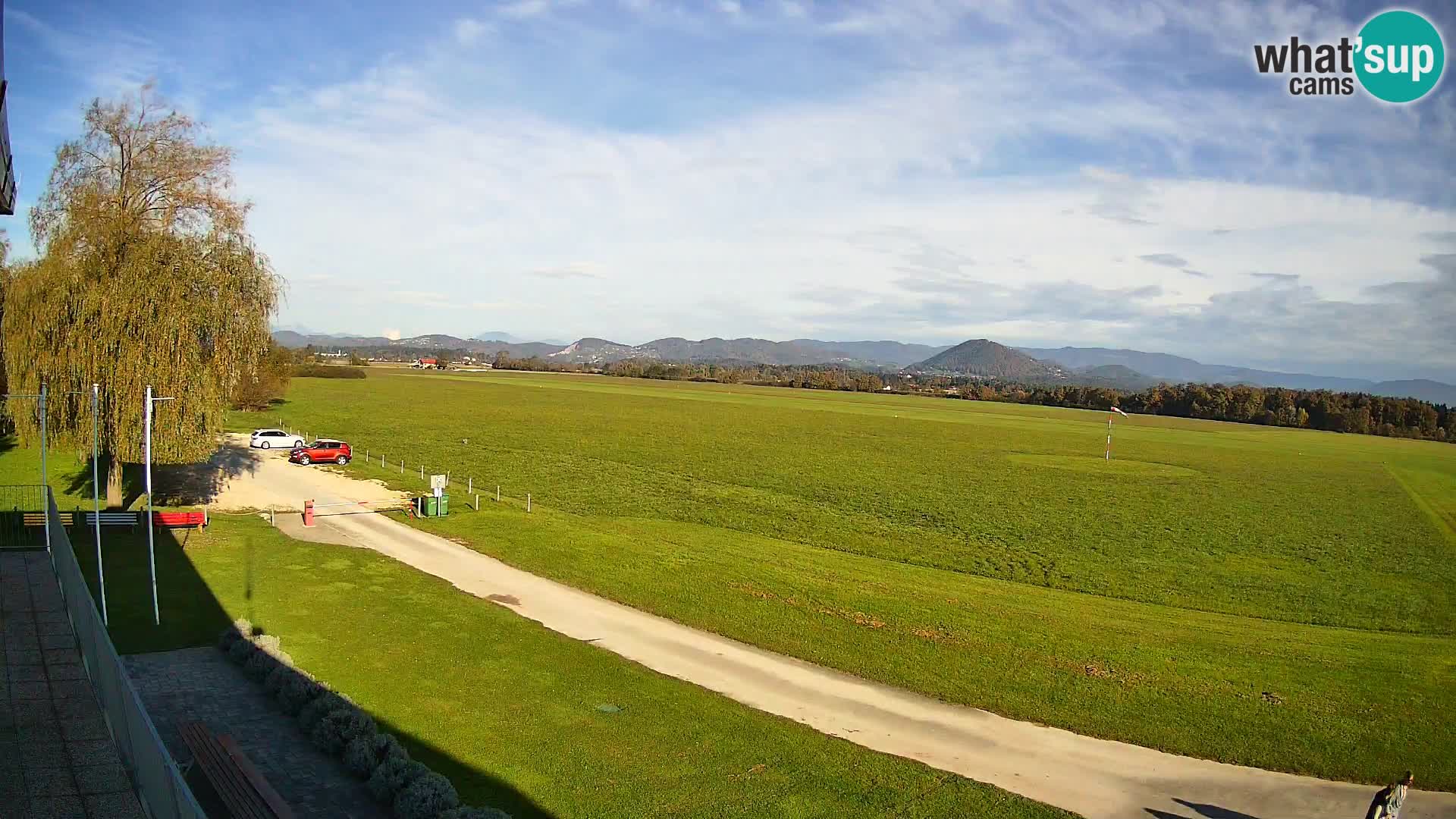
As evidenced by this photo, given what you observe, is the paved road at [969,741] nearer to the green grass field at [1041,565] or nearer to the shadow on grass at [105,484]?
the green grass field at [1041,565]

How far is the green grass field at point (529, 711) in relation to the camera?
12062 millimetres

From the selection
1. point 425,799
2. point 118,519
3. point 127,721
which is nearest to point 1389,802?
point 425,799

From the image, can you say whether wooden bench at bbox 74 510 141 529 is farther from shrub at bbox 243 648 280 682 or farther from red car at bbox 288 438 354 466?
red car at bbox 288 438 354 466

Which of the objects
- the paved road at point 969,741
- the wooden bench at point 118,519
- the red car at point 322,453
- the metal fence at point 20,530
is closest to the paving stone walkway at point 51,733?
the metal fence at point 20,530

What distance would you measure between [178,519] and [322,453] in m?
17.9

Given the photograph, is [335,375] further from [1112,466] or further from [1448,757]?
[1448,757]

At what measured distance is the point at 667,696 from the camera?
1566cm

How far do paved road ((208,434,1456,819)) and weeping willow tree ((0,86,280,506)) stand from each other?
484 inches

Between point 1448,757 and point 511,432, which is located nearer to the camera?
point 1448,757

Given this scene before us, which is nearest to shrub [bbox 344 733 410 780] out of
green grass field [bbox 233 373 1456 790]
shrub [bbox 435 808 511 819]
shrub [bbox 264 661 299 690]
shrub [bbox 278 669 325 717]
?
shrub [bbox 435 808 511 819]

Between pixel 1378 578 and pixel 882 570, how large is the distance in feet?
63.9

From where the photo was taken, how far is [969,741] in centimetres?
1457

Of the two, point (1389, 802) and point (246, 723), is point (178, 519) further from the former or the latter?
point (1389, 802)

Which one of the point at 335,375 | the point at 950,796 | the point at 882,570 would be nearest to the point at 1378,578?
the point at 882,570
